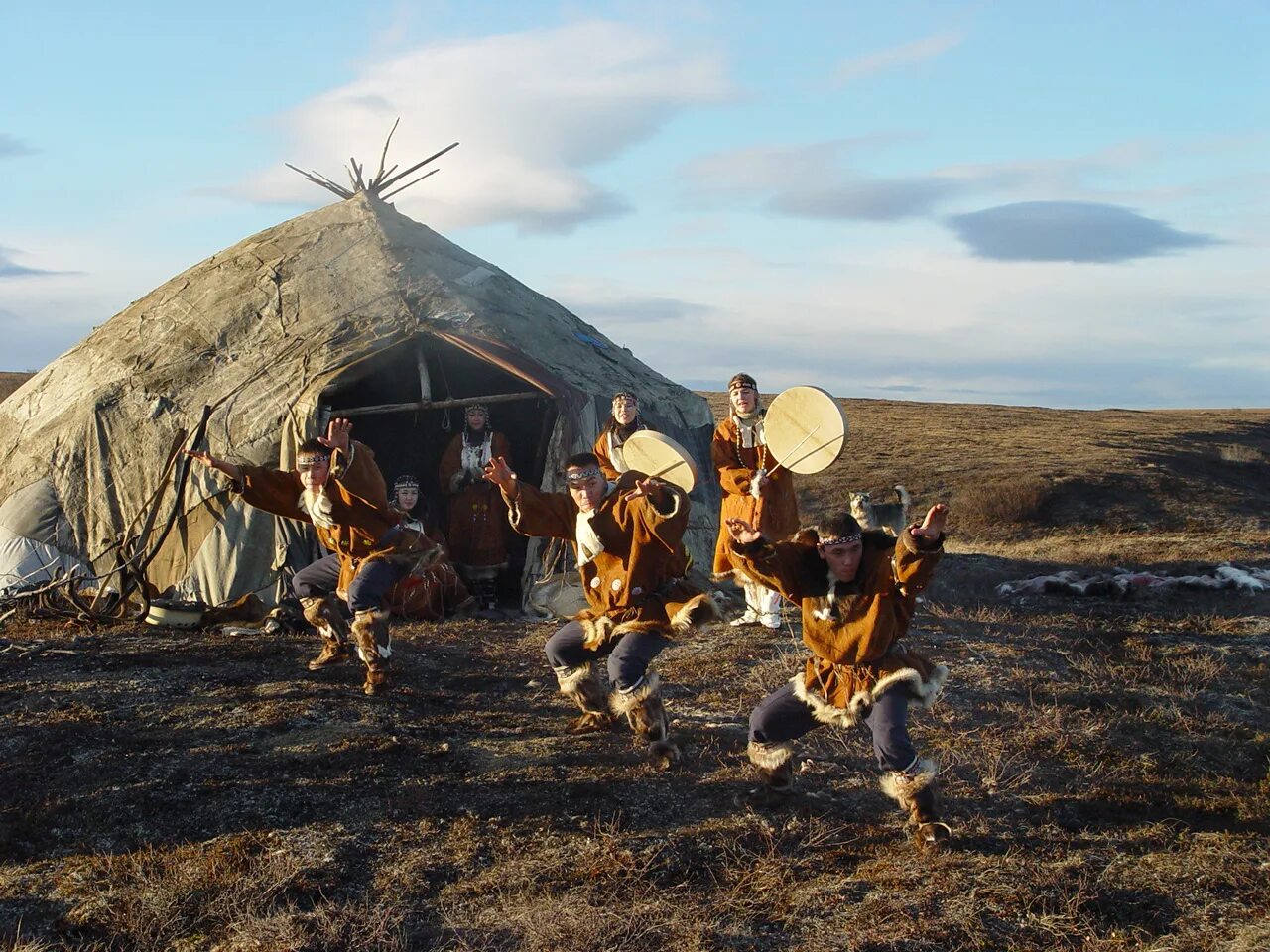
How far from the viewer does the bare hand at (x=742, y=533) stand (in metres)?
4.80

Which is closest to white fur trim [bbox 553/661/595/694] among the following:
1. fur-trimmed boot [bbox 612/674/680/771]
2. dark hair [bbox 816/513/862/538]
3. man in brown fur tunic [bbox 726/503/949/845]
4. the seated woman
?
fur-trimmed boot [bbox 612/674/680/771]

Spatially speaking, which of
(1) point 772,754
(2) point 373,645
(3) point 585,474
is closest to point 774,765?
(1) point 772,754

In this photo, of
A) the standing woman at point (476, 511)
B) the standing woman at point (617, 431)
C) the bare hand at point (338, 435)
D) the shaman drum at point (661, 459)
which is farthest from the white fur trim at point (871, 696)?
the standing woman at point (476, 511)

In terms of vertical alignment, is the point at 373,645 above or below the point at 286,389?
below

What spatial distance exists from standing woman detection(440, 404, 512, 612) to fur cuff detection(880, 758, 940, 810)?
597 centimetres

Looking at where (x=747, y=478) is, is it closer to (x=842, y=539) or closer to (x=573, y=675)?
(x=573, y=675)

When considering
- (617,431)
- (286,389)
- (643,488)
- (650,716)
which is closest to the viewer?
(643,488)

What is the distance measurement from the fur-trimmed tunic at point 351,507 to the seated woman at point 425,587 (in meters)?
1.75

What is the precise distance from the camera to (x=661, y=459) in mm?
6172

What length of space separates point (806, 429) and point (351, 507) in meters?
2.76

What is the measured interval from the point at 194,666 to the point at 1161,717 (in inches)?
234

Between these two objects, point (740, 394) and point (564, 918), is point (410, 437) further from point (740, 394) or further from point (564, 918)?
point (564, 918)

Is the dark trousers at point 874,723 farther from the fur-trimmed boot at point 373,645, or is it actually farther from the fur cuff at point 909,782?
the fur-trimmed boot at point 373,645

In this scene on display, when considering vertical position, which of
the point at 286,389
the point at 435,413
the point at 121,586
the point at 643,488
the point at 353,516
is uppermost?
the point at 286,389
